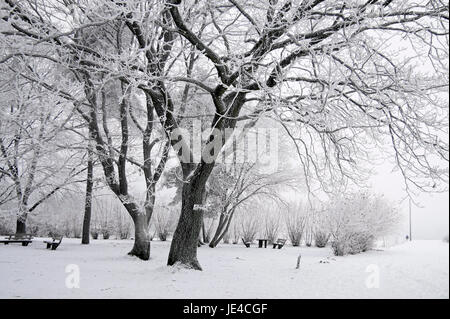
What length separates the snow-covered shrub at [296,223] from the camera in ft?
67.7

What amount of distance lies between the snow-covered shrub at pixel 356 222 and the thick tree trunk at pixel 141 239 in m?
6.65

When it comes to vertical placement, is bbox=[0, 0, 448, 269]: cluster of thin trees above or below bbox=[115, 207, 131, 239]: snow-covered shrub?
above

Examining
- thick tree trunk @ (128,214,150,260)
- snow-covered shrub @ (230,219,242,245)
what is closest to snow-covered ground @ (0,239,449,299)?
thick tree trunk @ (128,214,150,260)

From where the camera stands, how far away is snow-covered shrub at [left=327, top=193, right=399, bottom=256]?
13.4 meters

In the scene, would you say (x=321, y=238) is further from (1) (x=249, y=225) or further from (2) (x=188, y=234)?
(2) (x=188, y=234)

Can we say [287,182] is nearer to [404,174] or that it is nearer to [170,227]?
[170,227]

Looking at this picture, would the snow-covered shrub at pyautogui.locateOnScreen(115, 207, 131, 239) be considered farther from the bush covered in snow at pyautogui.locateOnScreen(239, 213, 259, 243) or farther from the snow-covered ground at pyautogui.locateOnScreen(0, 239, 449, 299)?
the snow-covered ground at pyautogui.locateOnScreen(0, 239, 449, 299)

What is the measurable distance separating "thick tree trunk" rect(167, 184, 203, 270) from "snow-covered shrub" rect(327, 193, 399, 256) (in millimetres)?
6558

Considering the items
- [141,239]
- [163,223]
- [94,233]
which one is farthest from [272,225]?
[141,239]

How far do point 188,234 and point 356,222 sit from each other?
A: 7744mm

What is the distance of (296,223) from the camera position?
2108 cm
